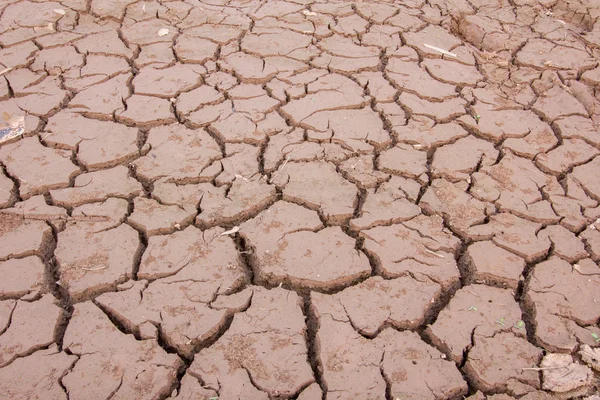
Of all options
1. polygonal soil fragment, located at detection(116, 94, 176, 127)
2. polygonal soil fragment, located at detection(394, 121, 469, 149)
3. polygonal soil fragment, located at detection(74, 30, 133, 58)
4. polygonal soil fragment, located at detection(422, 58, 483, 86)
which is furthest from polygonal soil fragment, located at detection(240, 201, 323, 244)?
polygonal soil fragment, located at detection(74, 30, 133, 58)

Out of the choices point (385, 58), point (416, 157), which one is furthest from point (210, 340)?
point (385, 58)

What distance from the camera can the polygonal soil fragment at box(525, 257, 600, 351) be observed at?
211 cm

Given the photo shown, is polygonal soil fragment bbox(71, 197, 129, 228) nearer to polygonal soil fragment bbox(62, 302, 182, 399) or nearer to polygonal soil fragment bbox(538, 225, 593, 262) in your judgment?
polygonal soil fragment bbox(62, 302, 182, 399)

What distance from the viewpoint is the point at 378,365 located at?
6.58ft

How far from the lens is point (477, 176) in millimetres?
2832

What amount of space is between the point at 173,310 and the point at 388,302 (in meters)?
0.91

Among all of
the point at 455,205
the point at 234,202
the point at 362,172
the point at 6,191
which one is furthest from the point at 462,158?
the point at 6,191

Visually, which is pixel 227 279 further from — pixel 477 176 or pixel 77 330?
pixel 477 176

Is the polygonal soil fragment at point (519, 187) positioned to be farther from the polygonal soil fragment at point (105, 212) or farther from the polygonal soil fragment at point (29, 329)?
the polygonal soil fragment at point (29, 329)

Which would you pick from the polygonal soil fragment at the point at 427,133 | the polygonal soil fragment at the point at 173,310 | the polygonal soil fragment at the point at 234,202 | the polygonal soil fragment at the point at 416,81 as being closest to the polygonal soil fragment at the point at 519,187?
the polygonal soil fragment at the point at 427,133

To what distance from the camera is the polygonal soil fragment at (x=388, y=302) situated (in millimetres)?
2145

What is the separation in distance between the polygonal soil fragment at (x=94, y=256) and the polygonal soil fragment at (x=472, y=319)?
1.38m

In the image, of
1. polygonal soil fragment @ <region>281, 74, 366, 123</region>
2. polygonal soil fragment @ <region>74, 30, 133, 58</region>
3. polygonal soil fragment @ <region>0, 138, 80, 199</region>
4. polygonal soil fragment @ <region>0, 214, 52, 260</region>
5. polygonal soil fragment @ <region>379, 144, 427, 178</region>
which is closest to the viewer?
polygonal soil fragment @ <region>0, 214, 52, 260</region>

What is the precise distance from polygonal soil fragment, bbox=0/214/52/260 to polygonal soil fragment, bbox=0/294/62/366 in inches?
11.4
